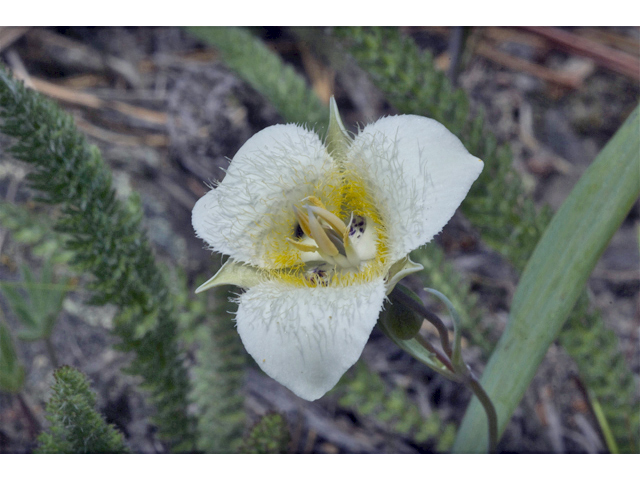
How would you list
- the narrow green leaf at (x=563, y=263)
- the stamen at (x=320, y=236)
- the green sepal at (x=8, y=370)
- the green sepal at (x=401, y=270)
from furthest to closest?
→ 1. the green sepal at (x=8, y=370)
2. the narrow green leaf at (x=563, y=263)
3. the stamen at (x=320, y=236)
4. the green sepal at (x=401, y=270)

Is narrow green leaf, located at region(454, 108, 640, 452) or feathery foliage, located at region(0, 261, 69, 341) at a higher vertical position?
narrow green leaf, located at region(454, 108, 640, 452)

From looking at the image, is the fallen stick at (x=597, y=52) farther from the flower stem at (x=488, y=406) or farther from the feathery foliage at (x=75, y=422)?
the feathery foliage at (x=75, y=422)

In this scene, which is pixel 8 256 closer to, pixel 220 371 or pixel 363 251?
pixel 220 371

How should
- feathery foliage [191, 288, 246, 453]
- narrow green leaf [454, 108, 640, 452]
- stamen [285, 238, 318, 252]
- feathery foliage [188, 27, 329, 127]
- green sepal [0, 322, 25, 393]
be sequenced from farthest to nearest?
1. feathery foliage [188, 27, 329, 127]
2. feathery foliage [191, 288, 246, 453]
3. green sepal [0, 322, 25, 393]
4. narrow green leaf [454, 108, 640, 452]
5. stamen [285, 238, 318, 252]

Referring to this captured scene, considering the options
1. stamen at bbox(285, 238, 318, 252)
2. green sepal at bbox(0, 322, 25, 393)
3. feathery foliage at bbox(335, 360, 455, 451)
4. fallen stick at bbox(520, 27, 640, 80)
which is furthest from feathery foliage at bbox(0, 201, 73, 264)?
fallen stick at bbox(520, 27, 640, 80)

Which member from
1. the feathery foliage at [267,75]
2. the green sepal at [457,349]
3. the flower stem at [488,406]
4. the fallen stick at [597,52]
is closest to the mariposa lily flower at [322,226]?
the green sepal at [457,349]

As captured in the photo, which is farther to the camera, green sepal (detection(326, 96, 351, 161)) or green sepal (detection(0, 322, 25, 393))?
green sepal (detection(0, 322, 25, 393))

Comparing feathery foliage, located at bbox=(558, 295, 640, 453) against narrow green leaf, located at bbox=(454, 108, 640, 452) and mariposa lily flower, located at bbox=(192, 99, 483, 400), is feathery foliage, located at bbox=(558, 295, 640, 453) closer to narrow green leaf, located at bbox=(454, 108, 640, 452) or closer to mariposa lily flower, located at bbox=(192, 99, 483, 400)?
narrow green leaf, located at bbox=(454, 108, 640, 452)
